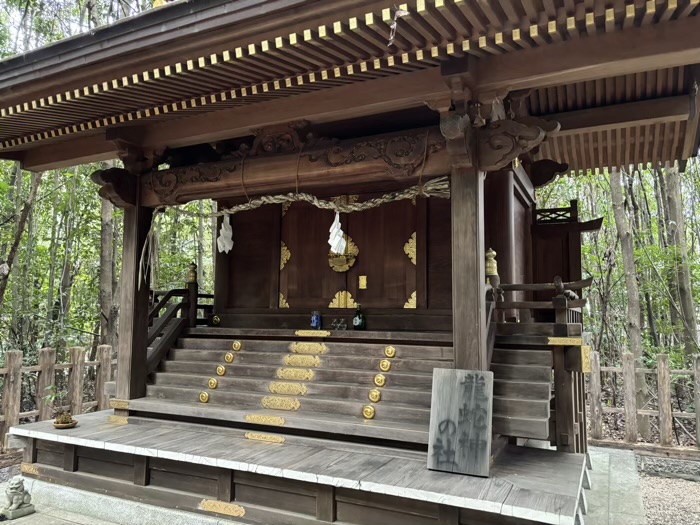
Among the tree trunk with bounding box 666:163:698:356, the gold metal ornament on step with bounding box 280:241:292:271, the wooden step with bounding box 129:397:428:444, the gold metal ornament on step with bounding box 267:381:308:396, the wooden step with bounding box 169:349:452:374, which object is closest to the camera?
the wooden step with bounding box 129:397:428:444

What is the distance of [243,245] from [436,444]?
4.14 meters

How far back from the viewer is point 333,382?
4754mm

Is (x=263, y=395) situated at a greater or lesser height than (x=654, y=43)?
lesser

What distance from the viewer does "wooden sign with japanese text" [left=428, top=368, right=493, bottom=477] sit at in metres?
3.51

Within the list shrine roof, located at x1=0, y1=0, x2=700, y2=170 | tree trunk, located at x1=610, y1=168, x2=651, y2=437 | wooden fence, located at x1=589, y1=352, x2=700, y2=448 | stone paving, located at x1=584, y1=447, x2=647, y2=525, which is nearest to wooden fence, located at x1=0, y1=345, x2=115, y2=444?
shrine roof, located at x1=0, y1=0, x2=700, y2=170

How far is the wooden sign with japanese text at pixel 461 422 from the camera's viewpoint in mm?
3512

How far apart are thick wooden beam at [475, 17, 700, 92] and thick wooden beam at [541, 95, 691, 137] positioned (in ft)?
2.88

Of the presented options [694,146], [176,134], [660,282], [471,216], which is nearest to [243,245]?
[176,134]

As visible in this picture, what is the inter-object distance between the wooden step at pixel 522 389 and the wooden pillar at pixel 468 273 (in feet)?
0.72

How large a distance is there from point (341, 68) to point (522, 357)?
113 inches

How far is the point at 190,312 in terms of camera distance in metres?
6.35

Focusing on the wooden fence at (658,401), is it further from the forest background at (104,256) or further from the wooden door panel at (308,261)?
the wooden door panel at (308,261)

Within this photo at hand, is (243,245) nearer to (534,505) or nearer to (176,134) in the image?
(176,134)

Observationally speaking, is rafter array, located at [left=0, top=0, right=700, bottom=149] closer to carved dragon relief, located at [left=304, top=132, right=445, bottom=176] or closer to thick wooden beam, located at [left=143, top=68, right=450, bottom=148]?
thick wooden beam, located at [left=143, top=68, right=450, bottom=148]
